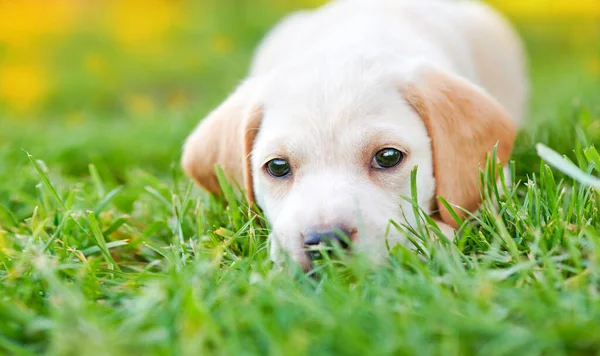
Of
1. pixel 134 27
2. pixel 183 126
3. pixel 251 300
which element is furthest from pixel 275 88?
pixel 134 27

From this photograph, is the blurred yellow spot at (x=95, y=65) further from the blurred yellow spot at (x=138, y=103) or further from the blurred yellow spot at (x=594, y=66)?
the blurred yellow spot at (x=594, y=66)

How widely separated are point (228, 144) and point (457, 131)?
4.06 feet

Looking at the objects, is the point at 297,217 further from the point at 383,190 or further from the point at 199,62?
the point at 199,62

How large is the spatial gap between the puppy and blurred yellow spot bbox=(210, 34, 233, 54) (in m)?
6.90

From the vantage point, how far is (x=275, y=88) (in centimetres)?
356

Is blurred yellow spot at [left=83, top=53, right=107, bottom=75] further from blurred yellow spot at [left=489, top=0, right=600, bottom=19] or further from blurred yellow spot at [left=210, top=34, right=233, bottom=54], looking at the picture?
blurred yellow spot at [left=489, top=0, right=600, bottom=19]

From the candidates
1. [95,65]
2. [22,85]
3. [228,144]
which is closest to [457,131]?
[228,144]

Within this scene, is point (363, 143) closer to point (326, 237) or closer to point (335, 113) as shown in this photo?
point (335, 113)

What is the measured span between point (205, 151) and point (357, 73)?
38.3 inches

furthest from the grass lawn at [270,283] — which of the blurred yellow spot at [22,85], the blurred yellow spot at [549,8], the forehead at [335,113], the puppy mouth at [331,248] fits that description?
the blurred yellow spot at [549,8]

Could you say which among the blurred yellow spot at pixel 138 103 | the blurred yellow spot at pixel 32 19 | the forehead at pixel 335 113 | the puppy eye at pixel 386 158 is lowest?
the blurred yellow spot at pixel 138 103

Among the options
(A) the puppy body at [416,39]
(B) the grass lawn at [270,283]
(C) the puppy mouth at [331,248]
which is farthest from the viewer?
(A) the puppy body at [416,39]

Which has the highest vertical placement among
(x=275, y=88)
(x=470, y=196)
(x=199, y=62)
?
(x=275, y=88)

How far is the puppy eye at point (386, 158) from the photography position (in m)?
3.17
